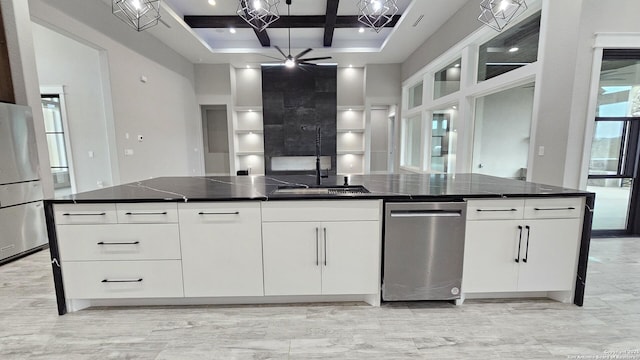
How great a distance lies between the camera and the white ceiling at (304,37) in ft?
14.9

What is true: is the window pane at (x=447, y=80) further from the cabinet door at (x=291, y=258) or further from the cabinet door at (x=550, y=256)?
the cabinet door at (x=291, y=258)

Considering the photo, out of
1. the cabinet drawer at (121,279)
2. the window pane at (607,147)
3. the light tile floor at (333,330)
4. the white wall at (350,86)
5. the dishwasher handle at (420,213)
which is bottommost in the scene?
the light tile floor at (333,330)

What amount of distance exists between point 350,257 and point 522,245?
1.27 metres

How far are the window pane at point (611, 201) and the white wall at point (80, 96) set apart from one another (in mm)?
7138

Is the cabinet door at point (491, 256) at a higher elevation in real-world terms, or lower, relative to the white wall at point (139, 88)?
lower

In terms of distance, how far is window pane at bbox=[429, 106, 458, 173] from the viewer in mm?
4861

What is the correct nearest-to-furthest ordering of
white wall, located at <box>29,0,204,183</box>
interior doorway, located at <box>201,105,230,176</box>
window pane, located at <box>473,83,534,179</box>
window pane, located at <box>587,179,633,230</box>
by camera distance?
window pane, located at <box>587,179,633,230</box> → white wall, located at <box>29,0,204,183</box> → window pane, located at <box>473,83,534,179</box> → interior doorway, located at <box>201,105,230,176</box>

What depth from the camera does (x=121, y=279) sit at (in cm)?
193

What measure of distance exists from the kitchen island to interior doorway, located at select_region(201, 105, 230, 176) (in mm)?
6640

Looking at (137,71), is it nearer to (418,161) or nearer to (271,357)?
(271,357)

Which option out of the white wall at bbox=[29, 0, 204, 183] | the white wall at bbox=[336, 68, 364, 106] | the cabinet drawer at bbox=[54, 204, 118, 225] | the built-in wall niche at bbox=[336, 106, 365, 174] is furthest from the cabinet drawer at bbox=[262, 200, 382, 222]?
the white wall at bbox=[336, 68, 364, 106]

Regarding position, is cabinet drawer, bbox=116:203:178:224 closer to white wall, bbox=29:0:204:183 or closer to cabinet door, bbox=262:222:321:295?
cabinet door, bbox=262:222:321:295

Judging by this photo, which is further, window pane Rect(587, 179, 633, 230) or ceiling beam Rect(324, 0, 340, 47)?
ceiling beam Rect(324, 0, 340, 47)

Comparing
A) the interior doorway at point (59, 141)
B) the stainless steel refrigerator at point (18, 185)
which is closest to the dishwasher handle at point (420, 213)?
the stainless steel refrigerator at point (18, 185)
